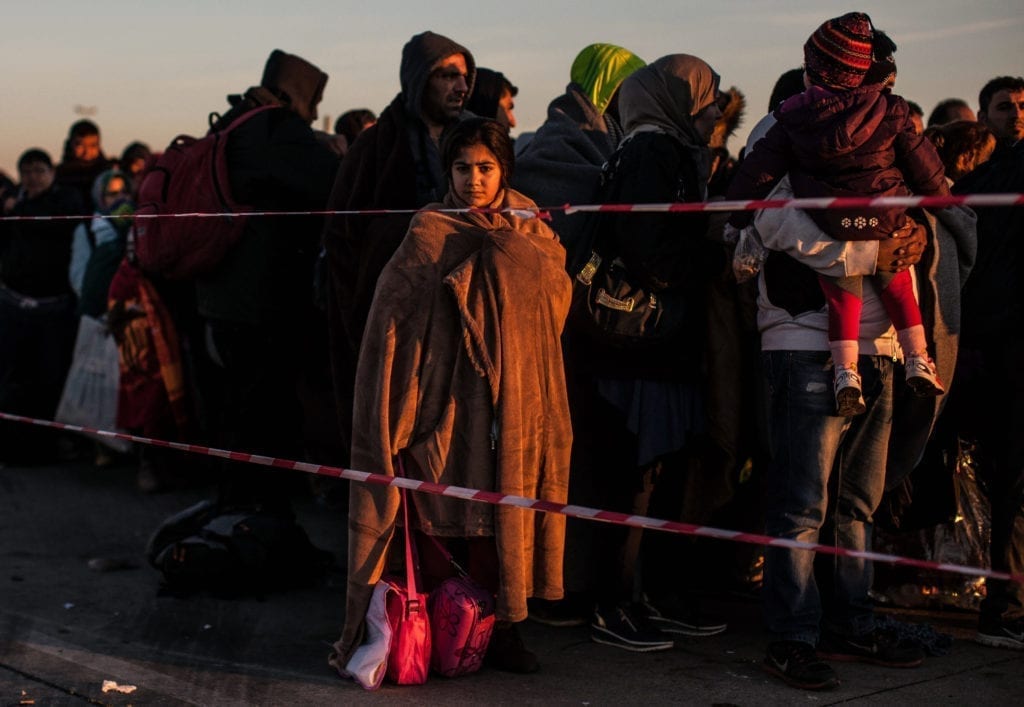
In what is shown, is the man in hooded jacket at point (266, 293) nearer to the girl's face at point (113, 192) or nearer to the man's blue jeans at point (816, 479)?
the man's blue jeans at point (816, 479)

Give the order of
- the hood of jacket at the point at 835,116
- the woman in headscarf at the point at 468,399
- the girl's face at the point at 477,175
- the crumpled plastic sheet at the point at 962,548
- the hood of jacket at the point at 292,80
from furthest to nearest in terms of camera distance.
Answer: the hood of jacket at the point at 292,80 < the crumpled plastic sheet at the point at 962,548 < the girl's face at the point at 477,175 < the woman in headscarf at the point at 468,399 < the hood of jacket at the point at 835,116

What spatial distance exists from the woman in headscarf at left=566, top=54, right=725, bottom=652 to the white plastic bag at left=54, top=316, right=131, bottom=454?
425cm

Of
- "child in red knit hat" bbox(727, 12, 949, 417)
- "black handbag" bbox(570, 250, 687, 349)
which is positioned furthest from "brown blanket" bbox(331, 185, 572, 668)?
"child in red knit hat" bbox(727, 12, 949, 417)

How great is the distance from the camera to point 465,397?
201 inches

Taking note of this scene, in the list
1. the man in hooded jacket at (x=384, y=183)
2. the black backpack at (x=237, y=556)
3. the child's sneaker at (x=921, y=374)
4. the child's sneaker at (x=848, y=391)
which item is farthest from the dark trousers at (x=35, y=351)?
the child's sneaker at (x=921, y=374)

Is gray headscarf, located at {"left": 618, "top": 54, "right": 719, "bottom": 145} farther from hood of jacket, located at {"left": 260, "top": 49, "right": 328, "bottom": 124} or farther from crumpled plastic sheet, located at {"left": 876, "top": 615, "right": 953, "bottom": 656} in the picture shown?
hood of jacket, located at {"left": 260, "top": 49, "right": 328, "bottom": 124}

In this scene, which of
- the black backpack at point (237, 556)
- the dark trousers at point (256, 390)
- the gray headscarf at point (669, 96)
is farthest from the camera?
the dark trousers at point (256, 390)

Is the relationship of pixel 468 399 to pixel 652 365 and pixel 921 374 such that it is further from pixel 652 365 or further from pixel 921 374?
pixel 921 374

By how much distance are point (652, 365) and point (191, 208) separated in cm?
261

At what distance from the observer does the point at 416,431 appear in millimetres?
5156

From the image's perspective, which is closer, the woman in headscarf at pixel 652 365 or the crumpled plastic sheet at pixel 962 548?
the woman in headscarf at pixel 652 365

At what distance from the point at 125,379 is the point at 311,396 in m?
1.95

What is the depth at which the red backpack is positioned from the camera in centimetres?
706

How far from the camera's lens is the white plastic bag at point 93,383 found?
9.27m
